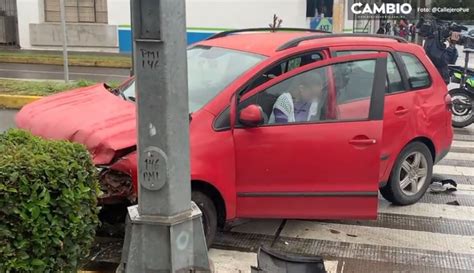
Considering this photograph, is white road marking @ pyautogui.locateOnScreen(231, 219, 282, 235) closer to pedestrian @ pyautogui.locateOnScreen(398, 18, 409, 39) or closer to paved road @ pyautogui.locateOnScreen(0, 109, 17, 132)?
paved road @ pyautogui.locateOnScreen(0, 109, 17, 132)

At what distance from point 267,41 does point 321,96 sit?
76 cm

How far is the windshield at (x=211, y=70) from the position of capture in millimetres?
4719

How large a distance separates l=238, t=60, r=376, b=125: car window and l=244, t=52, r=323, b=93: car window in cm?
10

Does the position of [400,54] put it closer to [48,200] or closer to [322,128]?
[322,128]

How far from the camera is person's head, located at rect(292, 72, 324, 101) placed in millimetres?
4840

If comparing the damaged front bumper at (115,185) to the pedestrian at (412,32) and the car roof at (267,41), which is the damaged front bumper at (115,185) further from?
the pedestrian at (412,32)

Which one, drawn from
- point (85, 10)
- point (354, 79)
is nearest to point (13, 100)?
point (354, 79)

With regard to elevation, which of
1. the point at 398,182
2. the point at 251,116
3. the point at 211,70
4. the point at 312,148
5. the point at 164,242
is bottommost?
the point at 398,182

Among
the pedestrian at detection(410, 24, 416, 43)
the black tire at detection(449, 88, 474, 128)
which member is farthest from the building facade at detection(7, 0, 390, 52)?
the black tire at detection(449, 88, 474, 128)

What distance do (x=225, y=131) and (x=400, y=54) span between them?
238 centimetres

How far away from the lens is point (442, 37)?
37.0 feet

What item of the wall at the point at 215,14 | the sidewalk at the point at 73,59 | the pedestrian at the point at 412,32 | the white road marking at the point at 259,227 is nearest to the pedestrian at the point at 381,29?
the pedestrian at the point at 412,32

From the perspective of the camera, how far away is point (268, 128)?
181 inches

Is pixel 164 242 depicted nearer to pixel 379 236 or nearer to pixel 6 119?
pixel 379 236
